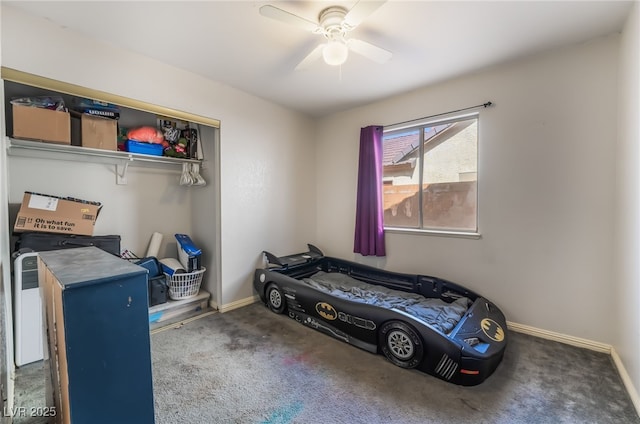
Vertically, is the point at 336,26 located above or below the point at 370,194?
above

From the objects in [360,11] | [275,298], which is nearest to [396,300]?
[275,298]

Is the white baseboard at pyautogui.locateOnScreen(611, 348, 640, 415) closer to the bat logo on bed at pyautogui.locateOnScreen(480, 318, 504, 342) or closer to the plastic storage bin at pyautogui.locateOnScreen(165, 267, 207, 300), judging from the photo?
the bat logo on bed at pyautogui.locateOnScreen(480, 318, 504, 342)

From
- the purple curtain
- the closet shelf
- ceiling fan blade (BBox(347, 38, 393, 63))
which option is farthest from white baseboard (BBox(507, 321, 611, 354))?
the closet shelf

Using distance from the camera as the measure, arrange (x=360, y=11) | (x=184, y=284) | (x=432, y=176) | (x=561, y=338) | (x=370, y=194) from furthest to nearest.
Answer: (x=370, y=194) < (x=432, y=176) < (x=184, y=284) < (x=561, y=338) < (x=360, y=11)

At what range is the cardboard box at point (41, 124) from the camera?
1.86 metres

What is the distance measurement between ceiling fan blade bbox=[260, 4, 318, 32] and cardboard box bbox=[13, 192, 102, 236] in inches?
81.4

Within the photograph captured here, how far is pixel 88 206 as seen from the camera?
2242mm

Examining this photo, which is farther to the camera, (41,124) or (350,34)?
(350,34)

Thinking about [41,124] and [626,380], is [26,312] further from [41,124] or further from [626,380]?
[626,380]

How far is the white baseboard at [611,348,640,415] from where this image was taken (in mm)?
1540

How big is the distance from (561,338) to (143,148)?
407 centimetres

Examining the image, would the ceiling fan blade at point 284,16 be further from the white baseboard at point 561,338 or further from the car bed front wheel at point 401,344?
the white baseboard at point 561,338

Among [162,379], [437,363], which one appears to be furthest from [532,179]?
[162,379]

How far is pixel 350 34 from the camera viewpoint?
2.08 m
